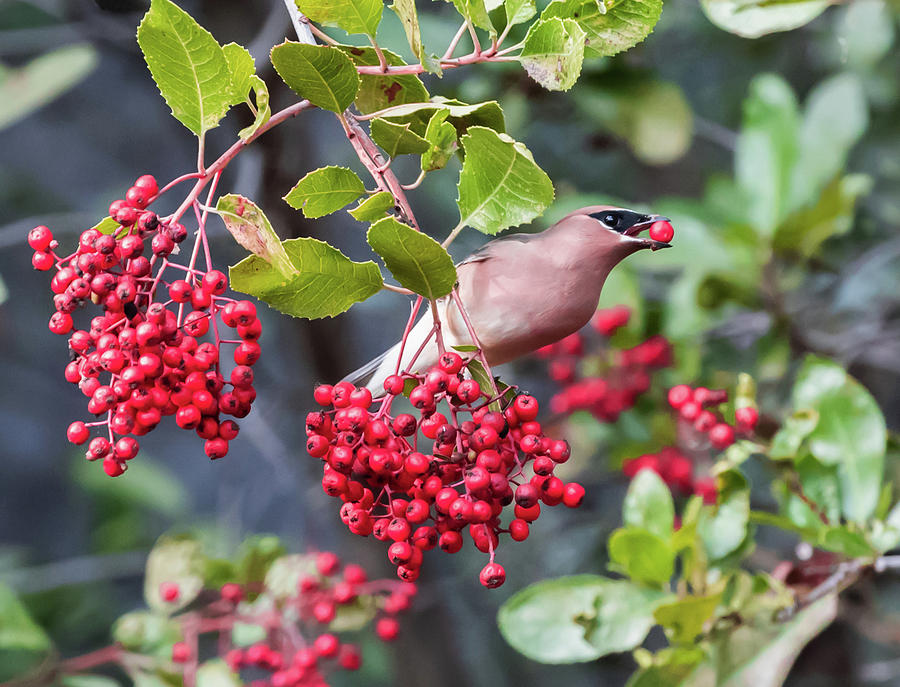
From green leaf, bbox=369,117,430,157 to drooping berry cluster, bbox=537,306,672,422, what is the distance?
51.5 inches

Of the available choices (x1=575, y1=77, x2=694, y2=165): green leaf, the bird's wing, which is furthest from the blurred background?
the bird's wing

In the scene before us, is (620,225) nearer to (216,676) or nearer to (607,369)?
(216,676)

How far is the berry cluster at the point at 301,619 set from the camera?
1766 mm

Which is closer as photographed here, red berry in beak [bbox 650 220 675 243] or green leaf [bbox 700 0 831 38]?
red berry in beak [bbox 650 220 675 243]

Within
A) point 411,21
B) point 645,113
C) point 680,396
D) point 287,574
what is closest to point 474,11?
point 411,21

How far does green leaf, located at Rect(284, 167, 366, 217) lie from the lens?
848 mm

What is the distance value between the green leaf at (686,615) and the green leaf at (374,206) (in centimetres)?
80

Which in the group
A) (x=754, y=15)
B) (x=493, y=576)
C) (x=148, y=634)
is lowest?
(x=148, y=634)

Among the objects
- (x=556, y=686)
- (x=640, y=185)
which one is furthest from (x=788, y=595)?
(x=556, y=686)

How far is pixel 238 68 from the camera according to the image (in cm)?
83

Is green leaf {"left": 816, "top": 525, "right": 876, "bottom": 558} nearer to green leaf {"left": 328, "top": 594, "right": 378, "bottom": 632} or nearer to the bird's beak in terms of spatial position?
the bird's beak

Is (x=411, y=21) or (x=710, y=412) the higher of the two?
(x=411, y=21)

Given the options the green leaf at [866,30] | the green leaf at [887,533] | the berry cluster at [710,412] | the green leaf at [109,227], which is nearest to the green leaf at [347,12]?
the green leaf at [109,227]

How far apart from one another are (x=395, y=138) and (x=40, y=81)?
150 cm
